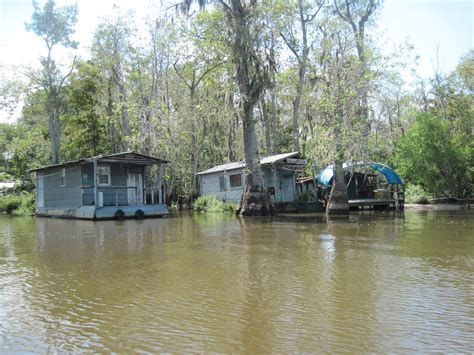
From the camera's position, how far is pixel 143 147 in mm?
34375

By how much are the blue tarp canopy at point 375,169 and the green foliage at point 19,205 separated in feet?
69.4

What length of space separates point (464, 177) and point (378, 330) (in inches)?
1140

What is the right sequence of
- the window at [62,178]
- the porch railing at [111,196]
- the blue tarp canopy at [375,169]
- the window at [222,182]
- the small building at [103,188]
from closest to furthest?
the blue tarp canopy at [375,169] → the small building at [103,188] → the porch railing at [111,196] → the window at [62,178] → the window at [222,182]

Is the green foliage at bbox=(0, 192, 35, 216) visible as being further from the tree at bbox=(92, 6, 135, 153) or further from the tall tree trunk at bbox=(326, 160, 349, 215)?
the tall tree trunk at bbox=(326, 160, 349, 215)

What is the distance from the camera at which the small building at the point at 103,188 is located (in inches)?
941

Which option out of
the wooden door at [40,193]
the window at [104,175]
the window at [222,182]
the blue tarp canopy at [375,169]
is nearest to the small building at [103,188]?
the window at [104,175]

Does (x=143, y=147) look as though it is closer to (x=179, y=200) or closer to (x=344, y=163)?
(x=179, y=200)

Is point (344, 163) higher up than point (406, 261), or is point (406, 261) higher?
point (344, 163)

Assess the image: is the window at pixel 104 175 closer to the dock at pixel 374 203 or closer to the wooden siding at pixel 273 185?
the wooden siding at pixel 273 185

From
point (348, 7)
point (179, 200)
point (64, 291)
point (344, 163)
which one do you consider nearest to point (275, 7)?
point (348, 7)

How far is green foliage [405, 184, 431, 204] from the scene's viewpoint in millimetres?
30594

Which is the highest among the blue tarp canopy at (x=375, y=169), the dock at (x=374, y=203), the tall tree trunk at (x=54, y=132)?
the tall tree trunk at (x=54, y=132)

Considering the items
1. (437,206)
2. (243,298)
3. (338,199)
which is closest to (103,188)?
(338,199)

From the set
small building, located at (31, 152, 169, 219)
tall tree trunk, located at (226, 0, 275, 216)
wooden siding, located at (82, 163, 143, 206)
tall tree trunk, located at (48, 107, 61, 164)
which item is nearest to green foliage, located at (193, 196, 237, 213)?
small building, located at (31, 152, 169, 219)
